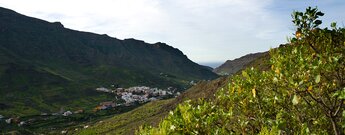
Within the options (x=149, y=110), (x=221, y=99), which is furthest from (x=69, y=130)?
(x=221, y=99)

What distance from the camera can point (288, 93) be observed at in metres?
13.1

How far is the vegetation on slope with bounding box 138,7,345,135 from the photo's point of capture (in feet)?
35.3

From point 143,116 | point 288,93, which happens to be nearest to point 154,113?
point 143,116

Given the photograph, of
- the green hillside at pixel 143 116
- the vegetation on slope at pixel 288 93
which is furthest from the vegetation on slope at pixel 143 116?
the vegetation on slope at pixel 288 93

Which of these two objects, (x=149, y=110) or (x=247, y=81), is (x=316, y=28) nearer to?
(x=247, y=81)

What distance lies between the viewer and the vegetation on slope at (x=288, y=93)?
1076 centimetres

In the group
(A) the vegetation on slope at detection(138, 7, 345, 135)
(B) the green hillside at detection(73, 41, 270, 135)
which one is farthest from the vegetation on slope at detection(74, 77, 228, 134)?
(A) the vegetation on slope at detection(138, 7, 345, 135)

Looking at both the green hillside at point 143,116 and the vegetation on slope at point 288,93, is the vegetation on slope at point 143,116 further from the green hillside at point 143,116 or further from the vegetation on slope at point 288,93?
the vegetation on slope at point 288,93

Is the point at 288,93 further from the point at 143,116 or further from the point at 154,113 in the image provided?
the point at 143,116

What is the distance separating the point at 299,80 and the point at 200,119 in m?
3.22

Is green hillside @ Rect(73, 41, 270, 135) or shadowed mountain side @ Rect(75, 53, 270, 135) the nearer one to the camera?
shadowed mountain side @ Rect(75, 53, 270, 135)

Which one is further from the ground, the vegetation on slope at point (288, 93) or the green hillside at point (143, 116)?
the vegetation on slope at point (288, 93)

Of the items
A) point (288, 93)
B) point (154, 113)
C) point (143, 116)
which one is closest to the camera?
point (288, 93)

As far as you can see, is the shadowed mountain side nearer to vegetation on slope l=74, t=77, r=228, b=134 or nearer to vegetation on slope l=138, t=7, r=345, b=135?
vegetation on slope l=74, t=77, r=228, b=134
